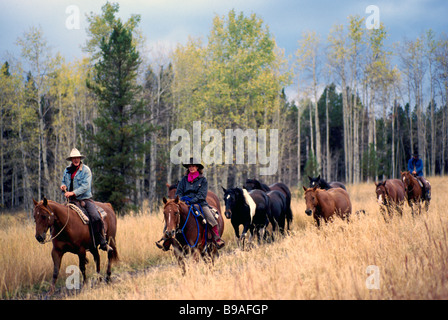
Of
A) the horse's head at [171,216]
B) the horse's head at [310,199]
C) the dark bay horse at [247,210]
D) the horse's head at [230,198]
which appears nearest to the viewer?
the horse's head at [171,216]

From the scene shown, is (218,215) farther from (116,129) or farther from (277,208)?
(116,129)

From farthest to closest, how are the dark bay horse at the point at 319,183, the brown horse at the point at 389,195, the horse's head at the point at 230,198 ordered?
the dark bay horse at the point at 319,183 → the brown horse at the point at 389,195 → the horse's head at the point at 230,198

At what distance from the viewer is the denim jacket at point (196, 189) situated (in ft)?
23.0

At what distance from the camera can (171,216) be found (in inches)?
223

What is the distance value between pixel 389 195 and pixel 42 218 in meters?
9.68

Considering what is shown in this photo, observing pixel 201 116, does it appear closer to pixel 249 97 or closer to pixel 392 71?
pixel 249 97

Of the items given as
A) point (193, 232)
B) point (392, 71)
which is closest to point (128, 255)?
point (193, 232)

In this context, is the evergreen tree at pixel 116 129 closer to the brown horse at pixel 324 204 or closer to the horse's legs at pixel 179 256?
the brown horse at pixel 324 204

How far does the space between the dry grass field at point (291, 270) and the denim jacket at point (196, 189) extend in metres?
1.30

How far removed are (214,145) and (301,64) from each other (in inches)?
440
